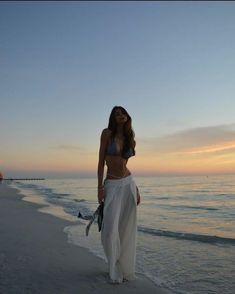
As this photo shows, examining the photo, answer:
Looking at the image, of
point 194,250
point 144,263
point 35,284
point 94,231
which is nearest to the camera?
point 35,284

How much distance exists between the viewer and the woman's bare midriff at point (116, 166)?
464cm

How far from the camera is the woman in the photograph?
455 cm

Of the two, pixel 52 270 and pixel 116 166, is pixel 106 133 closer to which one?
pixel 116 166

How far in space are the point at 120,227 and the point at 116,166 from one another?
81cm

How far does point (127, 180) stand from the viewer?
4668 millimetres

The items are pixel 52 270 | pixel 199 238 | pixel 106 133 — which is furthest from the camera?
pixel 199 238

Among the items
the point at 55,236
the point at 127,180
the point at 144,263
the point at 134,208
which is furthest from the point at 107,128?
the point at 55,236

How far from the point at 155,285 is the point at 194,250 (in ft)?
10.2

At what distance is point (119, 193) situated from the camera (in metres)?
4.61

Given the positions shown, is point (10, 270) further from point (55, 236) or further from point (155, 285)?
point (55, 236)

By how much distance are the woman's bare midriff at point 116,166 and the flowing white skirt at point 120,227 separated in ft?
0.20

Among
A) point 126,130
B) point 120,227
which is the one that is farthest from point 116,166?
point 120,227

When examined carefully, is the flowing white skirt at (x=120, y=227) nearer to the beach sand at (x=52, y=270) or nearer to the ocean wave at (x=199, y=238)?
the beach sand at (x=52, y=270)

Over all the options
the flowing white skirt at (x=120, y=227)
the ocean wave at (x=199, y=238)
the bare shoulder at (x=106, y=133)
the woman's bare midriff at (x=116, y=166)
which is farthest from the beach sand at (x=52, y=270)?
the ocean wave at (x=199, y=238)
